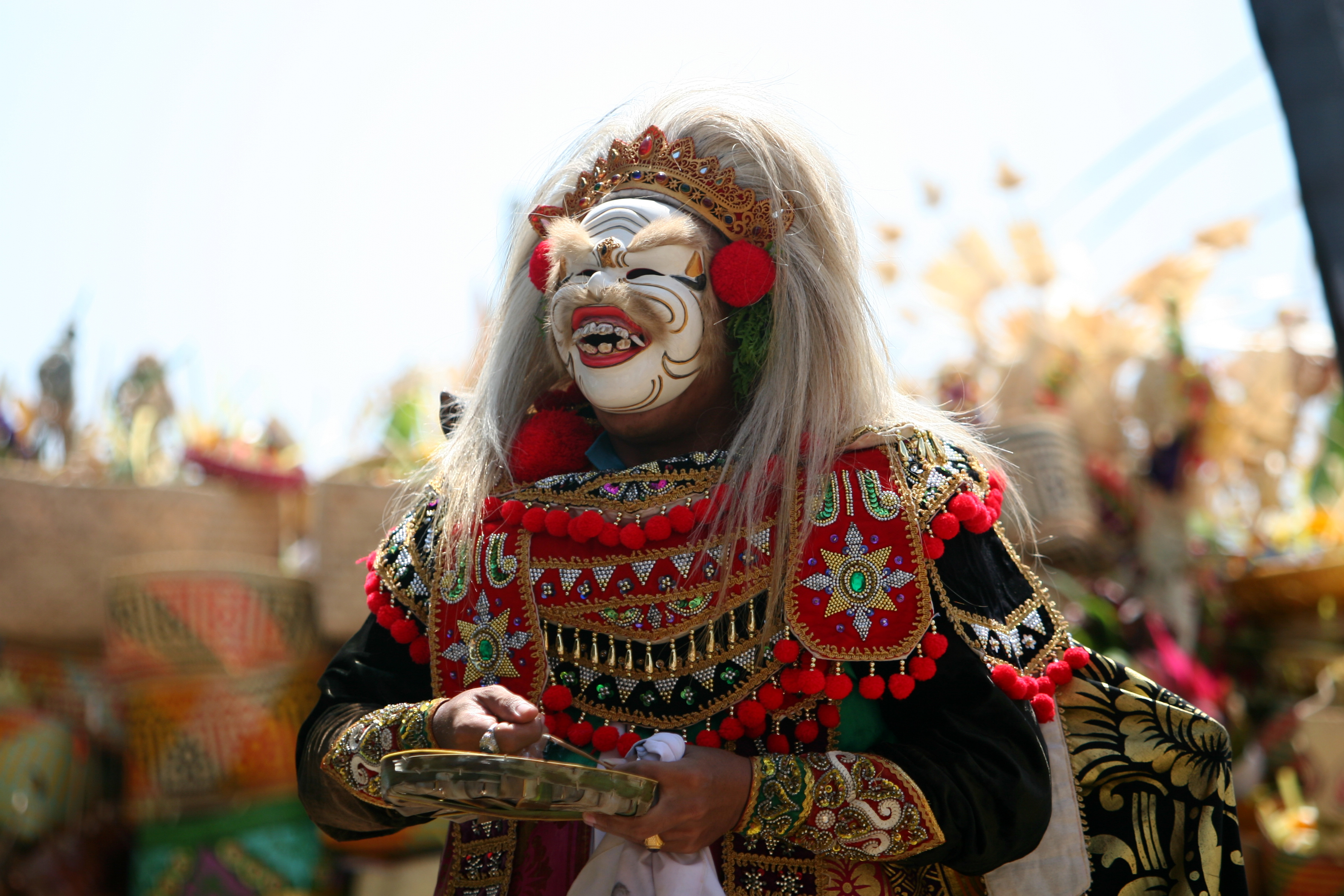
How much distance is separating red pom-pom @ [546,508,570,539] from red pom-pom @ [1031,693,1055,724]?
27.0 inches

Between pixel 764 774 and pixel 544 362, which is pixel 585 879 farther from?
pixel 544 362

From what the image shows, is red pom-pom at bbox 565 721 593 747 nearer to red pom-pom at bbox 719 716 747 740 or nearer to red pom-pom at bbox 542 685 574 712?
red pom-pom at bbox 542 685 574 712

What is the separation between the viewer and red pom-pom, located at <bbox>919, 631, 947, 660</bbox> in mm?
1503

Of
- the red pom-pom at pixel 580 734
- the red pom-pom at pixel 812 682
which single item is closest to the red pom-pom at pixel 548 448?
the red pom-pom at pixel 580 734

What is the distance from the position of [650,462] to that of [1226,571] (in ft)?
10.8

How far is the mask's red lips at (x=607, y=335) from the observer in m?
1.65

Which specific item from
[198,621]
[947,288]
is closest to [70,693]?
[198,621]

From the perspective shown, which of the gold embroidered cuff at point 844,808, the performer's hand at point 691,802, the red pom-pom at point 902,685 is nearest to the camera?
the performer's hand at point 691,802

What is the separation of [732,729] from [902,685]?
232mm

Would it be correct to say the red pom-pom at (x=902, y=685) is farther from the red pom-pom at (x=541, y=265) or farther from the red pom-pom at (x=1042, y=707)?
the red pom-pom at (x=541, y=265)

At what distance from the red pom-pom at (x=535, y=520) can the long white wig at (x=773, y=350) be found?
0.11 m

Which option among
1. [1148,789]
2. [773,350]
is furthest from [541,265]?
[1148,789]

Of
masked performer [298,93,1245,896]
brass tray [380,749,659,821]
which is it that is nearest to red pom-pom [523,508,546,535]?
masked performer [298,93,1245,896]

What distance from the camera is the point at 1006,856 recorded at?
1.48m
